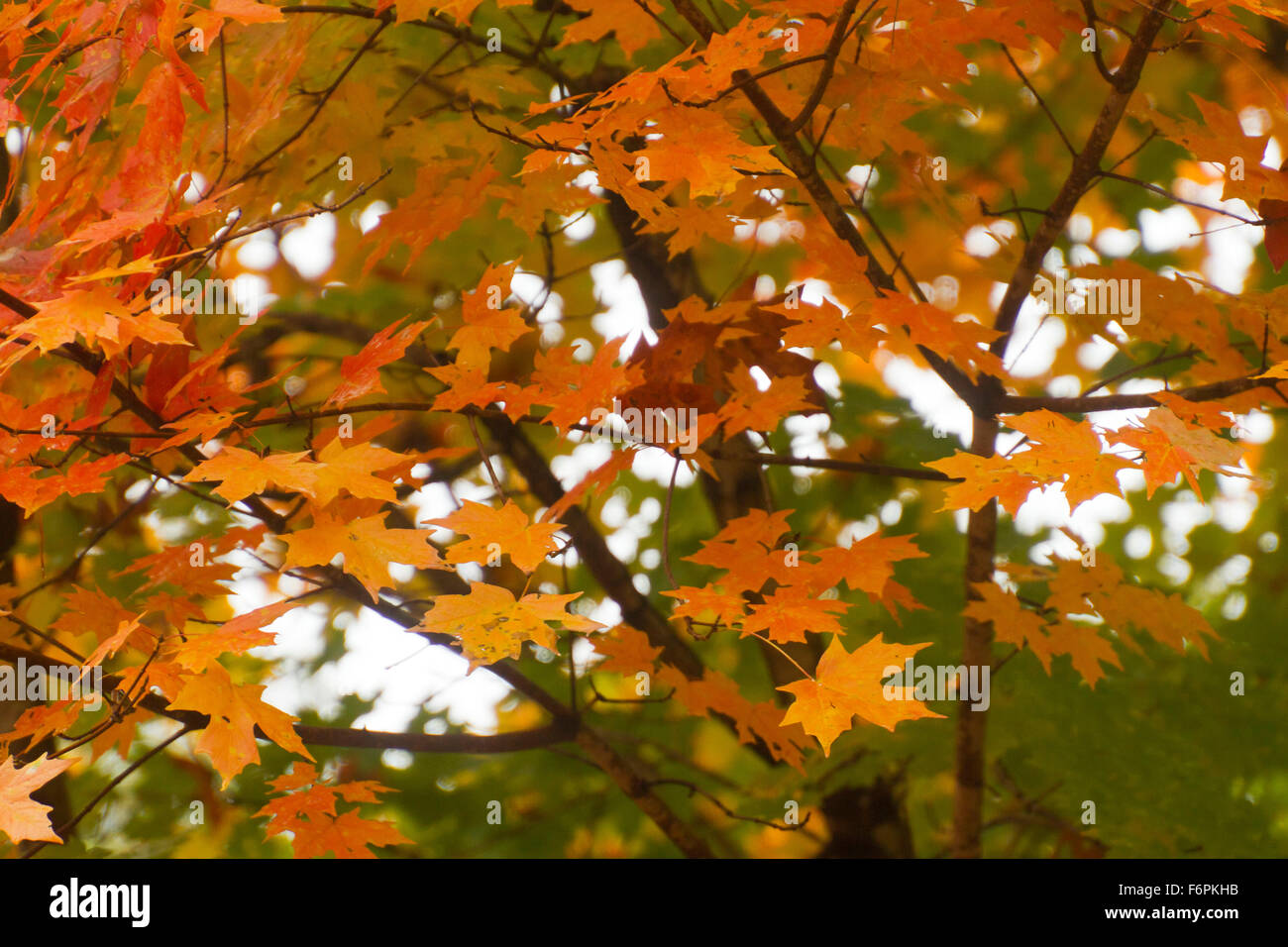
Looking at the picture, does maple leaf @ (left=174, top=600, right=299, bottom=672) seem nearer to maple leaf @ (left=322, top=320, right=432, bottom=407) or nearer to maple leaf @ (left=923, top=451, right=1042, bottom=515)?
maple leaf @ (left=322, top=320, right=432, bottom=407)

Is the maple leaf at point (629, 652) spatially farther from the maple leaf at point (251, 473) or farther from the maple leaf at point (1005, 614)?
the maple leaf at point (251, 473)

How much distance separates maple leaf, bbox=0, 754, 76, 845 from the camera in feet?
4.30

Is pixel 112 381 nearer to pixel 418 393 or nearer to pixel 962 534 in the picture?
pixel 418 393

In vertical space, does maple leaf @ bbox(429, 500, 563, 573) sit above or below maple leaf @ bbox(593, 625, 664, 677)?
above

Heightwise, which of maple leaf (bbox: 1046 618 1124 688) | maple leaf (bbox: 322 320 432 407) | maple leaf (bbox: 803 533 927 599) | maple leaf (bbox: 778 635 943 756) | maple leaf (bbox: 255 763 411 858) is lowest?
maple leaf (bbox: 255 763 411 858)

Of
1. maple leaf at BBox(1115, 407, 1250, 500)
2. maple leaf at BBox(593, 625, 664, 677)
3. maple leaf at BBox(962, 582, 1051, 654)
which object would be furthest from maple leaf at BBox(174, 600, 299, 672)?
maple leaf at BBox(962, 582, 1051, 654)

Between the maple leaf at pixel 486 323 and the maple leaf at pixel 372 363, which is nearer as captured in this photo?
the maple leaf at pixel 372 363

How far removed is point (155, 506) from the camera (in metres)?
2.87

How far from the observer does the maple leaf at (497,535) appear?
59.4 inches

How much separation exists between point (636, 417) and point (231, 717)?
2.85 feet

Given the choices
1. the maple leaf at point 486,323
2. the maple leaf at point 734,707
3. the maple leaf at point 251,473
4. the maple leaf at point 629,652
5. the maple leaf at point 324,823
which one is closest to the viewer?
the maple leaf at point 251,473

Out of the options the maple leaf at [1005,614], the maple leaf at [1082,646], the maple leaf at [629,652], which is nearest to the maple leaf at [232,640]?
the maple leaf at [629,652]

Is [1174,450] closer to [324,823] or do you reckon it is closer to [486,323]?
[486,323]
